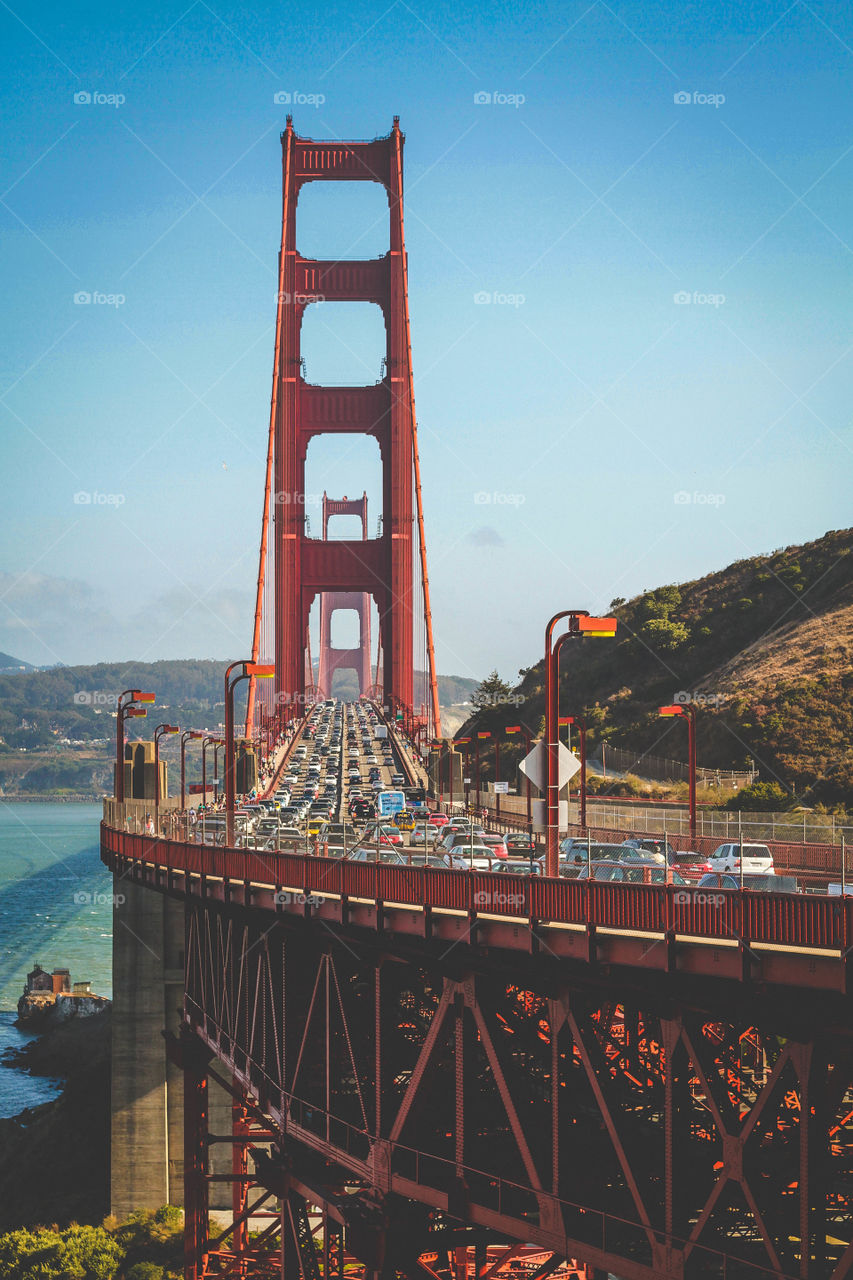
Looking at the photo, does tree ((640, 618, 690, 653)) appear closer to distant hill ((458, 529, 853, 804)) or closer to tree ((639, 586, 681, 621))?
distant hill ((458, 529, 853, 804))

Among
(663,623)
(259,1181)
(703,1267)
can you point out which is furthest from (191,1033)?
(663,623)

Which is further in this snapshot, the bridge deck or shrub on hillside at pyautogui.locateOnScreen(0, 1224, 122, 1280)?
shrub on hillside at pyautogui.locateOnScreen(0, 1224, 122, 1280)

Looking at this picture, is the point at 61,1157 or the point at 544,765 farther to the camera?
the point at 61,1157

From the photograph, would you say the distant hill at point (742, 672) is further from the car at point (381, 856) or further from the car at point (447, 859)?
the car at point (381, 856)

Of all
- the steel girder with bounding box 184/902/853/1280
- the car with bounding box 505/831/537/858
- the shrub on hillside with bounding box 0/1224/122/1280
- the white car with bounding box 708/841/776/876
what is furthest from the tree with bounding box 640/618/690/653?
the steel girder with bounding box 184/902/853/1280

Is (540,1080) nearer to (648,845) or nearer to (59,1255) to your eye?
(648,845)

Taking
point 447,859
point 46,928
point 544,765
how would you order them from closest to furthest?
1. point 544,765
2. point 447,859
3. point 46,928

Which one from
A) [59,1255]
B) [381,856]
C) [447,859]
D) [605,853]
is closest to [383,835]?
A: [605,853]
